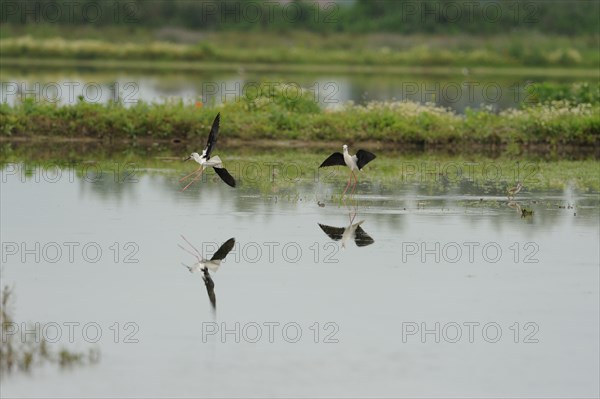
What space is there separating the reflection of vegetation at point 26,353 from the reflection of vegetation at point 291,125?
1322 centimetres

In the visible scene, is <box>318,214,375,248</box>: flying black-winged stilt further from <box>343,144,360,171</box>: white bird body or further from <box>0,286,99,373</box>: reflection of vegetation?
<box>0,286,99,373</box>: reflection of vegetation

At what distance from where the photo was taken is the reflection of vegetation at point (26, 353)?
9672mm

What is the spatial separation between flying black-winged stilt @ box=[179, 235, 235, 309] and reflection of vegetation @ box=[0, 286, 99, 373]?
1899 millimetres

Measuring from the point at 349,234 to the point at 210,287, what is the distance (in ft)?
9.87

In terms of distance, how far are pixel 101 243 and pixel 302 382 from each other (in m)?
5.10

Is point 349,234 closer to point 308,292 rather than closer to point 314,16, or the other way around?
point 308,292

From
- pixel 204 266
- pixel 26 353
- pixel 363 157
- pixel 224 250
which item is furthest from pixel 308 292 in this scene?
pixel 363 157

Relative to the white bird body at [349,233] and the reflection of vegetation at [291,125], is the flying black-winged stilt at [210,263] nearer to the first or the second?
the white bird body at [349,233]

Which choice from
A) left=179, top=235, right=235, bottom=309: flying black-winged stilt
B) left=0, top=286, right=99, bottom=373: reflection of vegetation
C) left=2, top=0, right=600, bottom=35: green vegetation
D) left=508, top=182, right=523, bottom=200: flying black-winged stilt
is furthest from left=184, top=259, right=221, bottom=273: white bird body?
left=2, top=0, right=600, bottom=35: green vegetation

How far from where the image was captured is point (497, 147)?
2364 cm

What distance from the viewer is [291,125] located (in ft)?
78.1

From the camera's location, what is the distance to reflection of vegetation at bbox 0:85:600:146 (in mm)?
23500

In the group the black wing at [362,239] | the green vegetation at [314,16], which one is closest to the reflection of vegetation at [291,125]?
the black wing at [362,239]

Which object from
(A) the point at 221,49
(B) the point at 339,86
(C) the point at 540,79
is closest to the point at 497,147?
(B) the point at 339,86
